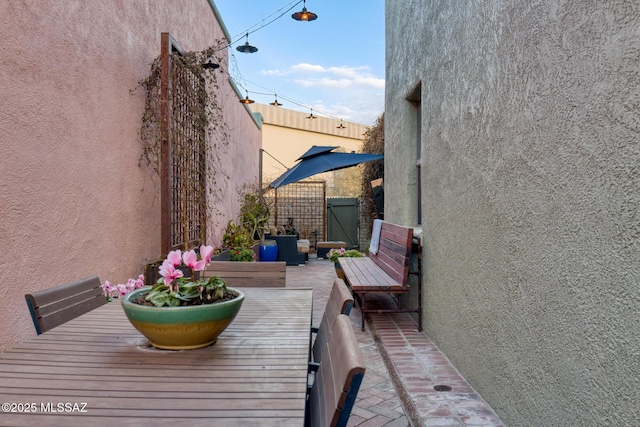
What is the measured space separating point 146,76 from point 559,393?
398 cm

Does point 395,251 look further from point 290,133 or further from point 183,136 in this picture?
point 290,133

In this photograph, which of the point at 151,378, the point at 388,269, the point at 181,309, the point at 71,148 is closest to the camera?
the point at 151,378

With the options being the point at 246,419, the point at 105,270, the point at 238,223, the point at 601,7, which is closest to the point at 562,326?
the point at 601,7

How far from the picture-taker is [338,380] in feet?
3.52

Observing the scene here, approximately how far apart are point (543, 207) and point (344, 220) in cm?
1001

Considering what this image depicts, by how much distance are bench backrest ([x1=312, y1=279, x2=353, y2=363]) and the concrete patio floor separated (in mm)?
767

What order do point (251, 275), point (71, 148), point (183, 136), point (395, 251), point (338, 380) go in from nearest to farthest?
point (338, 380) → point (71, 148) → point (251, 275) → point (395, 251) → point (183, 136)

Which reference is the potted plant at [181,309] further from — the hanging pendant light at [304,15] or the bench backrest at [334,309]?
the hanging pendant light at [304,15]

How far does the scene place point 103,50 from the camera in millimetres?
3254

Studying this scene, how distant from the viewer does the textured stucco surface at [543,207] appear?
1381mm

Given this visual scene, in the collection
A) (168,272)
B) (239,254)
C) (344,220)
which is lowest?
(239,254)

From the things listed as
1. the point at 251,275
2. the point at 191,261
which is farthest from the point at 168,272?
the point at 251,275

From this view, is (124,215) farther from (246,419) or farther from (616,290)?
(616,290)

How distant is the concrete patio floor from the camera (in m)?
2.40
